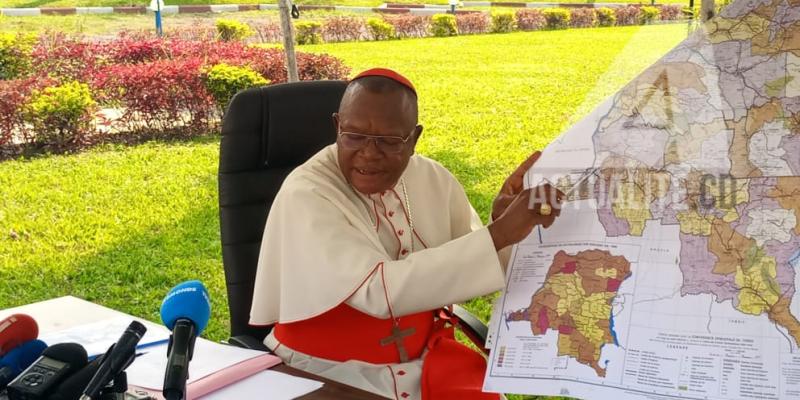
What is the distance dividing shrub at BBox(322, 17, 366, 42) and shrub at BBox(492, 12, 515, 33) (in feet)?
11.8

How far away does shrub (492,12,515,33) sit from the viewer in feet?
69.6

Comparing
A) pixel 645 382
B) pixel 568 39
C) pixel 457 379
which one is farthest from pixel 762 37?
pixel 568 39

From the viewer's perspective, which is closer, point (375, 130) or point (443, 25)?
point (375, 130)

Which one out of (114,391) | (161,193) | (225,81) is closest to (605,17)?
(225,81)

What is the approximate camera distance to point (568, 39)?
1838 cm

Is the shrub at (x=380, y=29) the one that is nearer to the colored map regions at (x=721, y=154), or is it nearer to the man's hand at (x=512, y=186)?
the man's hand at (x=512, y=186)

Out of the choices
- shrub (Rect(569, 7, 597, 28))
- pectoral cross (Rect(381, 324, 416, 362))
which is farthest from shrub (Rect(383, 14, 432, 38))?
pectoral cross (Rect(381, 324, 416, 362))

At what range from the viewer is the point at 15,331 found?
1691 mm

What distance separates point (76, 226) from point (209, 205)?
3.21ft

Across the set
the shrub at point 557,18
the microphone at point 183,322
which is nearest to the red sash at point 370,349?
the microphone at point 183,322

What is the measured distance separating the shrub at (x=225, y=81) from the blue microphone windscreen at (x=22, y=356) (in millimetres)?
7302

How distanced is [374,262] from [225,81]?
23.1ft

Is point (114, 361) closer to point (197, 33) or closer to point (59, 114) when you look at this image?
point (59, 114)

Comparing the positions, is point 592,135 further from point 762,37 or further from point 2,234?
point 2,234
